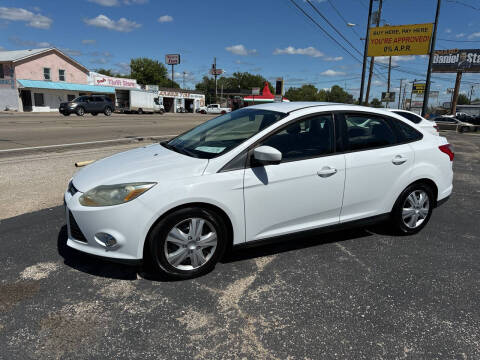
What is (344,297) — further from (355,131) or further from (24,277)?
(24,277)

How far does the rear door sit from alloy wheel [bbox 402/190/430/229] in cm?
26

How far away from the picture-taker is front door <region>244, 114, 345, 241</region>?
10.3ft

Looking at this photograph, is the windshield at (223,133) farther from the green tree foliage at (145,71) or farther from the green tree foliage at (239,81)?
the green tree foliage at (239,81)

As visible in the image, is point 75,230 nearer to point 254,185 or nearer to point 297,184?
point 254,185

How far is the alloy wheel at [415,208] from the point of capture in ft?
13.3

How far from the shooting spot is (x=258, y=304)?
278cm

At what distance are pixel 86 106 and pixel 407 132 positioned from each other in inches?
1248

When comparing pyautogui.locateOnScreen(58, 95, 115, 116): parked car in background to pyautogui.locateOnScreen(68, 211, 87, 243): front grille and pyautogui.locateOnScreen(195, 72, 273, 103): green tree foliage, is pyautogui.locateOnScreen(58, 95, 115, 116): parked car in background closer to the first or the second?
pyautogui.locateOnScreen(68, 211, 87, 243): front grille

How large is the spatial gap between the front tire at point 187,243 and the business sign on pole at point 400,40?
28.7m

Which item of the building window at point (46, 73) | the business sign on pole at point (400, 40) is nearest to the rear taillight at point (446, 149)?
the business sign on pole at point (400, 40)

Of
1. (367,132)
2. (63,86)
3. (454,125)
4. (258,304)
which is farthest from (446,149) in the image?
(63,86)

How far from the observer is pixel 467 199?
5953 mm

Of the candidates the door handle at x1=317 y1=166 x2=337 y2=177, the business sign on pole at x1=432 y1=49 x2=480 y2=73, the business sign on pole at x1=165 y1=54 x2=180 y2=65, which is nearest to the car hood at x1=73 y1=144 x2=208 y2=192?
the door handle at x1=317 y1=166 x2=337 y2=177

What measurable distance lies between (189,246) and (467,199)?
17.3 ft
